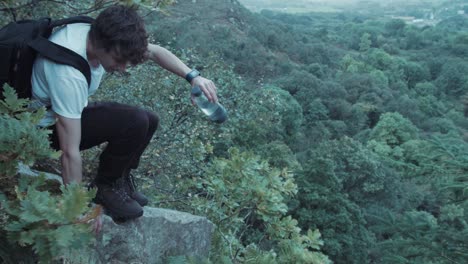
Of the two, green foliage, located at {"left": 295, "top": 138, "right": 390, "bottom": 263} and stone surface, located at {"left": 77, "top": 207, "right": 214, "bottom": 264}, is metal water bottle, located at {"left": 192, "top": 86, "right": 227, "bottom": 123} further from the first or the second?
green foliage, located at {"left": 295, "top": 138, "right": 390, "bottom": 263}

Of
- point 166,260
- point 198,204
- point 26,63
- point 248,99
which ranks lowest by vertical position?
point 248,99

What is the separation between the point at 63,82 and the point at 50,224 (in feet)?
2.82

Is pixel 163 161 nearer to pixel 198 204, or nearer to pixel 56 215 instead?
pixel 198 204

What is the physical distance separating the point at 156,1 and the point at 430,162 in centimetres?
331

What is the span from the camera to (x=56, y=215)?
174 centimetres

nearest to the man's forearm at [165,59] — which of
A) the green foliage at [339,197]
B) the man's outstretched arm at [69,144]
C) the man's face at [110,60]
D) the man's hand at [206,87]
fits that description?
the man's hand at [206,87]

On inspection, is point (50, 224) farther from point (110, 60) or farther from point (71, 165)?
point (110, 60)

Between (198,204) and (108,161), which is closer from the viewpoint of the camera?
(108,161)

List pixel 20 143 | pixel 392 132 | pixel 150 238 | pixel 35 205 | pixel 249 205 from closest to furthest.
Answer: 1. pixel 35 205
2. pixel 20 143
3. pixel 150 238
4. pixel 249 205
5. pixel 392 132

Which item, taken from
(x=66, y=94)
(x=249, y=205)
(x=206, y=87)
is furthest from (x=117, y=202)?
(x=249, y=205)

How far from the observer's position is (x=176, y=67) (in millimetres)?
3301

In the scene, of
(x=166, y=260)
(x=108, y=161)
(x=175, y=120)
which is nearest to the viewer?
(x=108, y=161)

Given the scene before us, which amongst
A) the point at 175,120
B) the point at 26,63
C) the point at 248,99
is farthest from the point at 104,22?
the point at 248,99

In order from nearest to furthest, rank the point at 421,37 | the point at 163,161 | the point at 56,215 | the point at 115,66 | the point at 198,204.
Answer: the point at 56,215
the point at 115,66
the point at 198,204
the point at 163,161
the point at 421,37
